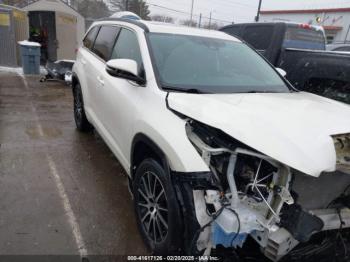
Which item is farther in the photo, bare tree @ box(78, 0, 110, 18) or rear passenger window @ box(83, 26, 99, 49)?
bare tree @ box(78, 0, 110, 18)

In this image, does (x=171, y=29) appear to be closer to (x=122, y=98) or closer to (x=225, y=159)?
(x=122, y=98)

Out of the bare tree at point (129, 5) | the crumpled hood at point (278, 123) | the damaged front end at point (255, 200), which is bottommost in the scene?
the damaged front end at point (255, 200)

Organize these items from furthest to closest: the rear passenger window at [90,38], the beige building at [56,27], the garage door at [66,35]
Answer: the garage door at [66,35] → the beige building at [56,27] → the rear passenger window at [90,38]

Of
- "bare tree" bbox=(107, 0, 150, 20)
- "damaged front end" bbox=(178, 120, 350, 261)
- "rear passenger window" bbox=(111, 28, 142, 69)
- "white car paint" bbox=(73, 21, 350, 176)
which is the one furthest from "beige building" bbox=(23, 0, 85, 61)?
"bare tree" bbox=(107, 0, 150, 20)

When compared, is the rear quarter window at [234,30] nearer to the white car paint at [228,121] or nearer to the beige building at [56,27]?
the white car paint at [228,121]

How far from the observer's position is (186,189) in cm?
226

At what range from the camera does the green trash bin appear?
10875 millimetres

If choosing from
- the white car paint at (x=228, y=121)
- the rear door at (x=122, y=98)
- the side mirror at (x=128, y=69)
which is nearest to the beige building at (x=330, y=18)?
the rear door at (x=122, y=98)

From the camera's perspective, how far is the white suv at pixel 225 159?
6.86 feet

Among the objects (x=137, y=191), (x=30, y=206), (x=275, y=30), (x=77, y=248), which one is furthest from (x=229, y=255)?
(x=275, y=30)

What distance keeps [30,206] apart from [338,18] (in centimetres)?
4148

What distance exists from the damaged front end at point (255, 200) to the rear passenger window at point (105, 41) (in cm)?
233

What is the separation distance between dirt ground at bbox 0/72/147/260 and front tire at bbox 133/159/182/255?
277 millimetres

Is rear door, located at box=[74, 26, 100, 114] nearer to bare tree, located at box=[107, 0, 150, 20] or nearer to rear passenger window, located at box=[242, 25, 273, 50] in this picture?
rear passenger window, located at box=[242, 25, 273, 50]
